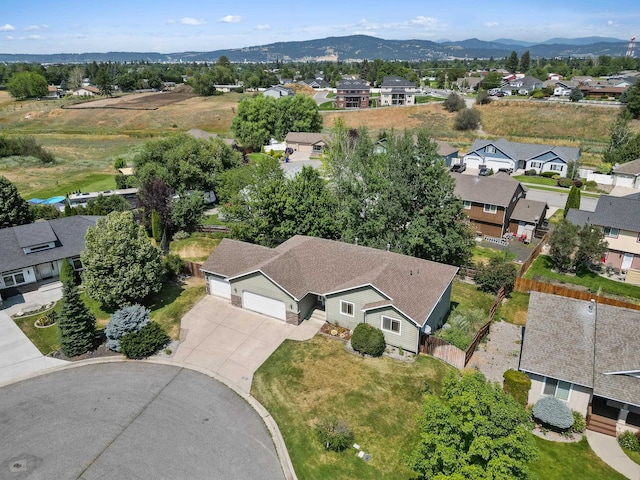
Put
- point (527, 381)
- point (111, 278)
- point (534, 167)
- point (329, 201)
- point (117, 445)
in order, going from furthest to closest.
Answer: point (534, 167), point (329, 201), point (111, 278), point (527, 381), point (117, 445)

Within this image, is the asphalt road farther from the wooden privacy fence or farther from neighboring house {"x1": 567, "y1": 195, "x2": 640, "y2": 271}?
neighboring house {"x1": 567, "y1": 195, "x2": 640, "y2": 271}

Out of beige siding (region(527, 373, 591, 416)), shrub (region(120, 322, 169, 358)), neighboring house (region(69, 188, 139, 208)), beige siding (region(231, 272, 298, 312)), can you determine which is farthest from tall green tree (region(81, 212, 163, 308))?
beige siding (region(527, 373, 591, 416))

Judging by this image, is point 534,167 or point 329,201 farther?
point 534,167

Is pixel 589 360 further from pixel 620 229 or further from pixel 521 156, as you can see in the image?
pixel 521 156

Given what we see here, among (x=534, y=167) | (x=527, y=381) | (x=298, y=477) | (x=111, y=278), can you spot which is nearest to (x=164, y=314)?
(x=111, y=278)

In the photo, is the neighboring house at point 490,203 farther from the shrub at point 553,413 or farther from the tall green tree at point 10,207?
the tall green tree at point 10,207

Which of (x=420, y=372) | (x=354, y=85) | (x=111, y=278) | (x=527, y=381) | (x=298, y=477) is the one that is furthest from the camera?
(x=354, y=85)

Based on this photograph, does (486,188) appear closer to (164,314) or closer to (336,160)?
(336,160)
